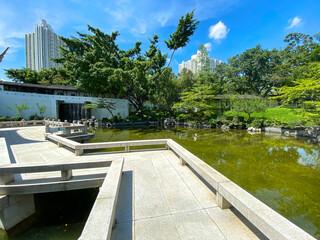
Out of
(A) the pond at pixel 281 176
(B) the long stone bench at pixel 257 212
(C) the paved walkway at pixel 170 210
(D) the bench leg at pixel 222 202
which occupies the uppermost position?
(B) the long stone bench at pixel 257 212

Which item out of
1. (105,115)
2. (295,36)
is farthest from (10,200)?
(295,36)

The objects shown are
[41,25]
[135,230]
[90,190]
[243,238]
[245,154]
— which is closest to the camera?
[243,238]

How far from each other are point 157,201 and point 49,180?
255cm

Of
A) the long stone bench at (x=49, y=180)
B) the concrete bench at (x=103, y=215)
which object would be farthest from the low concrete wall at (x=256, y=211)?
the long stone bench at (x=49, y=180)

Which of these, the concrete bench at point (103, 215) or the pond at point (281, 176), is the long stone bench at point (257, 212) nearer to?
the concrete bench at point (103, 215)

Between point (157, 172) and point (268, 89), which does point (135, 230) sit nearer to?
point (157, 172)

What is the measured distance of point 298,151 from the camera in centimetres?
787

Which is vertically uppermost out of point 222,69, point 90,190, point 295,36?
point 295,36

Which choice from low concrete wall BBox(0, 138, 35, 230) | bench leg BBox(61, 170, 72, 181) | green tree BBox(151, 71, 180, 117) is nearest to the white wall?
green tree BBox(151, 71, 180, 117)

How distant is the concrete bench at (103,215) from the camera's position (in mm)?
1258

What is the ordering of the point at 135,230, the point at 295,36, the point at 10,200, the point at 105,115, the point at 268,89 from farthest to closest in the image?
the point at 268,89
the point at 295,36
the point at 105,115
the point at 10,200
the point at 135,230

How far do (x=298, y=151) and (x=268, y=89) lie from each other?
26.7 m

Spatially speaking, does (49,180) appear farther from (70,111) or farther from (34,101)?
(70,111)

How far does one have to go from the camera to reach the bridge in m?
1.51
